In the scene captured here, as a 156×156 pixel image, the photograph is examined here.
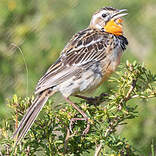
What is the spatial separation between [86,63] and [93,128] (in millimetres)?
1794

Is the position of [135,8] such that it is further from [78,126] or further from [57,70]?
[78,126]

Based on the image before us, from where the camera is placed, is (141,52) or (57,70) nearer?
(57,70)

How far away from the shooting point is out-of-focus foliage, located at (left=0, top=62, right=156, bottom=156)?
309 cm

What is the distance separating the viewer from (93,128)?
328 centimetres

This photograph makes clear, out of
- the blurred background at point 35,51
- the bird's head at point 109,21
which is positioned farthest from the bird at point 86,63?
the blurred background at point 35,51

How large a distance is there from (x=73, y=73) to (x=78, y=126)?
5.20 feet

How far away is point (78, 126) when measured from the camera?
336 centimetres

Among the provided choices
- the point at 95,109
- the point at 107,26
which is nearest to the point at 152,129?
the point at 107,26

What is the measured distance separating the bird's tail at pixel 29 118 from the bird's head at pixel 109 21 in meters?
1.54

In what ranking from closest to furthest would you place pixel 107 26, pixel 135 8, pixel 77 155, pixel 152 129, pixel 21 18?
pixel 77 155 → pixel 107 26 → pixel 152 129 → pixel 21 18 → pixel 135 8

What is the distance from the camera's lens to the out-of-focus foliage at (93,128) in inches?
122

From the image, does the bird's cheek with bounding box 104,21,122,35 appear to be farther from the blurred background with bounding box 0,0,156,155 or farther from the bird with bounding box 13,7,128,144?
the blurred background with bounding box 0,0,156,155

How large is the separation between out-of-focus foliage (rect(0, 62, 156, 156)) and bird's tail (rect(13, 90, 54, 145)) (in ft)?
0.17

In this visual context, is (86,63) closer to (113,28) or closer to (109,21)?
(113,28)
